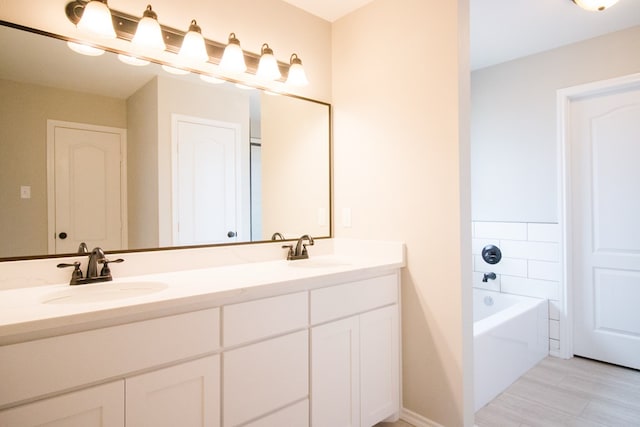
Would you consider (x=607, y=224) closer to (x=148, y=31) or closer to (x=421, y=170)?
(x=421, y=170)

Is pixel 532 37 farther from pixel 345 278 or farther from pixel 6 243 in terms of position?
pixel 6 243

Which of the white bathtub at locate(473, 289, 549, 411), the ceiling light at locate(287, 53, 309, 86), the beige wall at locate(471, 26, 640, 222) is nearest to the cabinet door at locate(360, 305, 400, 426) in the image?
the white bathtub at locate(473, 289, 549, 411)

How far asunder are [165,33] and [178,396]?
1.55 meters

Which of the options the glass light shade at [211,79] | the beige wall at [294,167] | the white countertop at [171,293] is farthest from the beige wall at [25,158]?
the beige wall at [294,167]

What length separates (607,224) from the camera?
8.90ft

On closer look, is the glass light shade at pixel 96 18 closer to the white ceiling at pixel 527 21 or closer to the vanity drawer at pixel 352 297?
the white ceiling at pixel 527 21

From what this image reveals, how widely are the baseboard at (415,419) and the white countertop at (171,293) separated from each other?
808mm

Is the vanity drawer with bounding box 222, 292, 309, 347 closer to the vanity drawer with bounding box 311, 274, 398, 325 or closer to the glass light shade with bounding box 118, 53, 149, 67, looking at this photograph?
the vanity drawer with bounding box 311, 274, 398, 325

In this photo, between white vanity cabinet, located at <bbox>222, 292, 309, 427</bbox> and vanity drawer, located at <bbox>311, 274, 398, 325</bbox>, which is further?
vanity drawer, located at <bbox>311, 274, 398, 325</bbox>

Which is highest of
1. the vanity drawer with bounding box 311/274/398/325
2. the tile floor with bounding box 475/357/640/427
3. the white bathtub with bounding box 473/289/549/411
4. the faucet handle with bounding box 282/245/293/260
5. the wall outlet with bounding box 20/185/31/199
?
the wall outlet with bounding box 20/185/31/199

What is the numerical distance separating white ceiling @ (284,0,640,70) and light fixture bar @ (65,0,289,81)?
52 cm

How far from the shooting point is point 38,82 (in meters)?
1.43

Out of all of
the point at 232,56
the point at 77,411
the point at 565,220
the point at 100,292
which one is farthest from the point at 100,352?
the point at 565,220

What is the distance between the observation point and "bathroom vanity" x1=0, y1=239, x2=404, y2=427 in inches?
37.9
